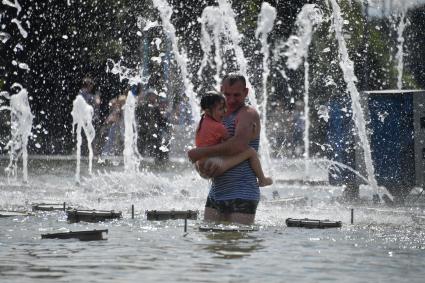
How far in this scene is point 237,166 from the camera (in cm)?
870

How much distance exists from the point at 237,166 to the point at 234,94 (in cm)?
51

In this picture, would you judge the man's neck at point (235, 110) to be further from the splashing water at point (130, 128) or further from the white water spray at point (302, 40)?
the white water spray at point (302, 40)

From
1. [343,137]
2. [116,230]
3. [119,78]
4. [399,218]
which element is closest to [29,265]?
[116,230]

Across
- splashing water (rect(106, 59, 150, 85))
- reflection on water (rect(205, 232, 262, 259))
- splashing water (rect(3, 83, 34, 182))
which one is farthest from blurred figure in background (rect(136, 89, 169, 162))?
reflection on water (rect(205, 232, 262, 259))

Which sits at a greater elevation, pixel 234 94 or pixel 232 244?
pixel 234 94

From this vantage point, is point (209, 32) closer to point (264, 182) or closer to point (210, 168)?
point (264, 182)

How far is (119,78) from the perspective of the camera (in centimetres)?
4184

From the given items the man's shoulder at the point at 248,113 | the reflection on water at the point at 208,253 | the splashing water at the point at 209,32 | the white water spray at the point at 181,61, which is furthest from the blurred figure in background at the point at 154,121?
the man's shoulder at the point at 248,113

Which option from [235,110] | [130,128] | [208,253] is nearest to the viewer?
[208,253]

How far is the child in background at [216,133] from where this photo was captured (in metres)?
8.53

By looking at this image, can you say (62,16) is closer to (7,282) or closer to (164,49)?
(164,49)

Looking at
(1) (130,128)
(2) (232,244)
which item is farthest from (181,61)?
(2) (232,244)

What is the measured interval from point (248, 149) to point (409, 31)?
57889 millimetres

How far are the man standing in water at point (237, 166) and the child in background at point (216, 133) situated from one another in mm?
42
